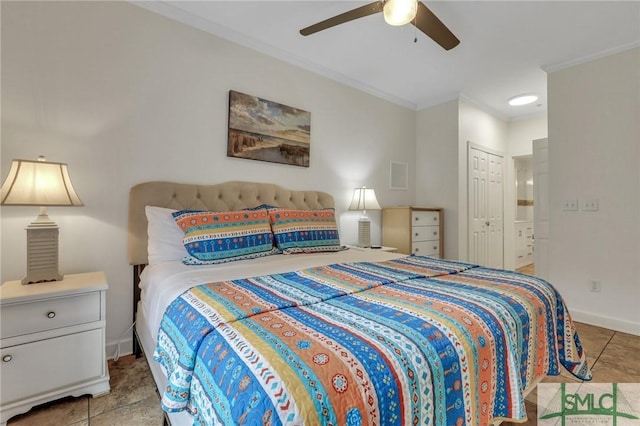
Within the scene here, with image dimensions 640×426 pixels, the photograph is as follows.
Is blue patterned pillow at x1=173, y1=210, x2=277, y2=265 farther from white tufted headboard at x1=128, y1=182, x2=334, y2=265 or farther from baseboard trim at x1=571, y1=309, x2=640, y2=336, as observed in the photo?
baseboard trim at x1=571, y1=309, x2=640, y2=336

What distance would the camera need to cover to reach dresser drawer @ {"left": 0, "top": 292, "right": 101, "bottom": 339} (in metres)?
1.44

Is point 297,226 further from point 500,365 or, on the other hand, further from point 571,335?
point 571,335

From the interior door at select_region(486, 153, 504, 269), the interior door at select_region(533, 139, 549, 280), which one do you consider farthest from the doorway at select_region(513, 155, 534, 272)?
the interior door at select_region(533, 139, 549, 280)

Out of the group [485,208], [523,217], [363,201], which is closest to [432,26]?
[363,201]

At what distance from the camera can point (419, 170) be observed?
4305 millimetres

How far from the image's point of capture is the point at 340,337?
0.87 meters

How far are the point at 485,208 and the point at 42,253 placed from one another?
477 cm

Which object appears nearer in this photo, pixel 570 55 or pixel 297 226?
pixel 297 226

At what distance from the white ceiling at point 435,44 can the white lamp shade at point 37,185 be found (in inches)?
56.6

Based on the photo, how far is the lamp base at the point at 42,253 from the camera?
5.42ft

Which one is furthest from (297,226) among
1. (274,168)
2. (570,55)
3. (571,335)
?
(570,55)

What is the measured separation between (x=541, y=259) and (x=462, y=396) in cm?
320

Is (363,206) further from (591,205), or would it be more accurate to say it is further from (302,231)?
(591,205)

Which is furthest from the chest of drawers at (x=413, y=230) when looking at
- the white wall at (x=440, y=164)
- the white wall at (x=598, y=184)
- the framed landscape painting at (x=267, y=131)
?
the framed landscape painting at (x=267, y=131)
